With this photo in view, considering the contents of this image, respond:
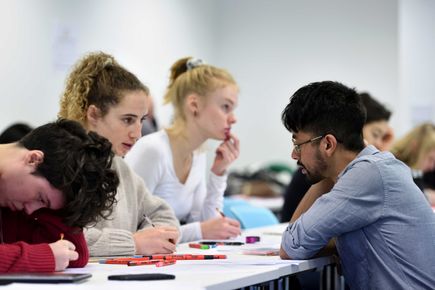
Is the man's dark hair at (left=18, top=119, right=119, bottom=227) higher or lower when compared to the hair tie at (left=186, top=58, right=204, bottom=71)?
lower

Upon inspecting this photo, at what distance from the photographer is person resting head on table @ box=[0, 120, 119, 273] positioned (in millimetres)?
2061

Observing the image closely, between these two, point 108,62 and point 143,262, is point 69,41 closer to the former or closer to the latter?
point 108,62

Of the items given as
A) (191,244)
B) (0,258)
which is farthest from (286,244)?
(0,258)

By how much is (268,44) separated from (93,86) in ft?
19.8

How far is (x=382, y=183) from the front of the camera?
2.42 metres

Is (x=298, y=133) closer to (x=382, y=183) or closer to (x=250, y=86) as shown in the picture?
(x=382, y=183)

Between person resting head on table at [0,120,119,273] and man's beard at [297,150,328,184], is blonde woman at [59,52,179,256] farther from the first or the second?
person resting head on table at [0,120,119,273]

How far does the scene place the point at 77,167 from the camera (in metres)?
2.08

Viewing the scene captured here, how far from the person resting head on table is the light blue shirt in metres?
0.67

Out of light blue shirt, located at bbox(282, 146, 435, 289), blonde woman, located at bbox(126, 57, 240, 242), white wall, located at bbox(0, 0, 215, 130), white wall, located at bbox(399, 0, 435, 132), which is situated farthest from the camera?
white wall, located at bbox(399, 0, 435, 132)

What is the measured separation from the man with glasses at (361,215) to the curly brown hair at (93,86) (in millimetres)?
764

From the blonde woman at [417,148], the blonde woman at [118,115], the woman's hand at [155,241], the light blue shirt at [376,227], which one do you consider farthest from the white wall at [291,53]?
the light blue shirt at [376,227]

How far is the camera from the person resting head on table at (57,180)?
2.06m

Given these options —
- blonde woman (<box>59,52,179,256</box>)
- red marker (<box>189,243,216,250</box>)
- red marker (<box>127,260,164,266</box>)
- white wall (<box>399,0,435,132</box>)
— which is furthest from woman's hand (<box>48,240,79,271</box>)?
white wall (<box>399,0,435,132</box>)
